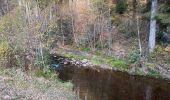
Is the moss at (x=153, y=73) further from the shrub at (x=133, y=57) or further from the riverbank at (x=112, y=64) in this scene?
the shrub at (x=133, y=57)

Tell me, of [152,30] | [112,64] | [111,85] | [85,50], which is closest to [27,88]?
[111,85]

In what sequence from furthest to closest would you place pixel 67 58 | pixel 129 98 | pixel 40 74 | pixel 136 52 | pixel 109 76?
pixel 67 58, pixel 136 52, pixel 109 76, pixel 40 74, pixel 129 98

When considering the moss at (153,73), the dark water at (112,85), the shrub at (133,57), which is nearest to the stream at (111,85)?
the dark water at (112,85)

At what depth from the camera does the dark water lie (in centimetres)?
2345

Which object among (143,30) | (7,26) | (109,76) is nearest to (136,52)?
(109,76)

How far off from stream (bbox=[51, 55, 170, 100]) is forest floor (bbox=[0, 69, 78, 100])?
6.88 feet

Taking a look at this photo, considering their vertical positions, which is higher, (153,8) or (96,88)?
(153,8)

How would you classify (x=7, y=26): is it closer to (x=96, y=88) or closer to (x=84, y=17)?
(x=96, y=88)

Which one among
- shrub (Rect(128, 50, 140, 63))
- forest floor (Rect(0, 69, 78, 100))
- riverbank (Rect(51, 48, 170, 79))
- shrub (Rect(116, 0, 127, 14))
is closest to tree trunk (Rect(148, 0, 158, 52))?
shrub (Rect(128, 50, 140, 63))

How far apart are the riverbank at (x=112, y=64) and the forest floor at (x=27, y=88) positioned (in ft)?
30.6

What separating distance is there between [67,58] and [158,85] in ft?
36.7

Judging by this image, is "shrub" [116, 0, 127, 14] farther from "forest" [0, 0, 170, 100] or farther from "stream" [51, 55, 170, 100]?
"stream" [51, 55, 170, 100]

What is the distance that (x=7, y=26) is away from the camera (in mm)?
26094

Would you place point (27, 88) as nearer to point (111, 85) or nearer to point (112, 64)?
point (111, 85)
